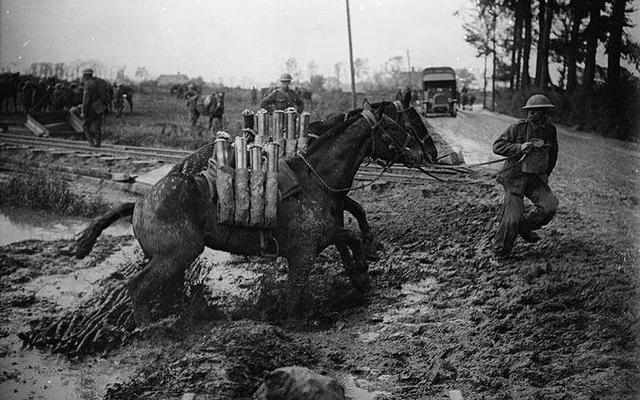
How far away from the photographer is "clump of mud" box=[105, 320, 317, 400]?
4543mm

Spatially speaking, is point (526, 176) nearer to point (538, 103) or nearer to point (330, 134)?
point (538, 103)

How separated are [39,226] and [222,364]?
22.2 ft

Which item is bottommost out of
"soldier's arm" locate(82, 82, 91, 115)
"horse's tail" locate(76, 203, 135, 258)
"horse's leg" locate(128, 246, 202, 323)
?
"horse's leg" locate(128, 246, 202, 323)

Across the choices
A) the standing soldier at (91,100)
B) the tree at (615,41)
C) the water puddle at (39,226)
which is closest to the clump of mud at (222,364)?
the water puddle at (39,226)

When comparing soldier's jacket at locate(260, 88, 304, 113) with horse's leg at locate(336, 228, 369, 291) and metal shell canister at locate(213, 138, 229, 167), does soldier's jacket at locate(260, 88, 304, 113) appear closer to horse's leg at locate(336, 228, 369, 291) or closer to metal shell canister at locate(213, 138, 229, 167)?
horse's leg at locate(336, 228, 369, 291)

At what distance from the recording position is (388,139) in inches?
242

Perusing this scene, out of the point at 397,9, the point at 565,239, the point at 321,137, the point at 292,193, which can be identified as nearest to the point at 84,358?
the point at 292,193

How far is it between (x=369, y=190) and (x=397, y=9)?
7.49 metres

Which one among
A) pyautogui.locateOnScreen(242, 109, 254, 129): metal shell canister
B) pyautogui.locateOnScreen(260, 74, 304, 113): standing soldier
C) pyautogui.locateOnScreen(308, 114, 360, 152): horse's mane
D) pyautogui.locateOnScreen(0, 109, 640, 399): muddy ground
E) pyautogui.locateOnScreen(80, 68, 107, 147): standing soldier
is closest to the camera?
pyautogui.locateOnScreen(0, 109, 640, 399): muddy ground

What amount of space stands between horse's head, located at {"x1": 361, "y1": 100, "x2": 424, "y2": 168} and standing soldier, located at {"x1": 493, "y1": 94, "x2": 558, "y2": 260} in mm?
1065

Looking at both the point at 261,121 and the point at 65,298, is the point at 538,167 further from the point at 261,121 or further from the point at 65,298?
the point at 65,298

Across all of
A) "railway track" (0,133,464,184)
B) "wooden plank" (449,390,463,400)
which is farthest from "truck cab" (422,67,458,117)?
"wooden plank" (449,390,463,400)

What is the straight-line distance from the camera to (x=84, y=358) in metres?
5.52

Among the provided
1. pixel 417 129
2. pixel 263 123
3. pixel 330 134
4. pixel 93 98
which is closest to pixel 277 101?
pixel 263 123
